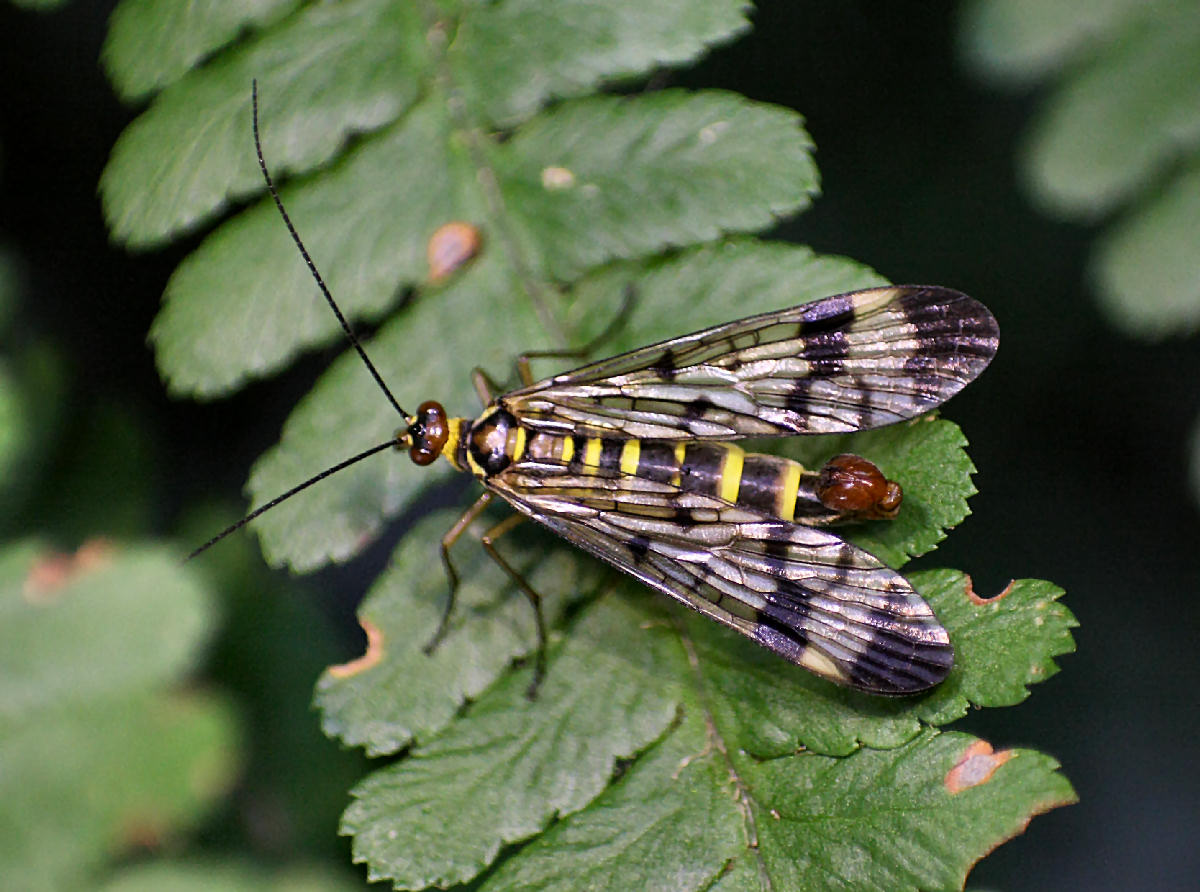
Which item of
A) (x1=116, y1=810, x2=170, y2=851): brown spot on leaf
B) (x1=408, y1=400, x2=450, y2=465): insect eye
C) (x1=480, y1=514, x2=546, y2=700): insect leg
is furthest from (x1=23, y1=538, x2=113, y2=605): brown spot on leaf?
(x1=480, y1=514, x2=546, y2=700): insect leg

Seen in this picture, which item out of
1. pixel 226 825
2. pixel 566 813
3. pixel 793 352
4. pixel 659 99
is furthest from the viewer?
pixel 226 825

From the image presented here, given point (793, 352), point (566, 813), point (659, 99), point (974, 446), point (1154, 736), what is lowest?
point (1154, 736)

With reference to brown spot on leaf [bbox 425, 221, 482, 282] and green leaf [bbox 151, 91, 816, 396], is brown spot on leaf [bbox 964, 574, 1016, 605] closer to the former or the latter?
green leaf [bbox 151, 91, 816, 396]

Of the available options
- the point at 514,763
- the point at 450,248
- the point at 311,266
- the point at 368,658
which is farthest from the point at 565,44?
the point at 514,763

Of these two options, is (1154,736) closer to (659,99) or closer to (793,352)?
(793,352)

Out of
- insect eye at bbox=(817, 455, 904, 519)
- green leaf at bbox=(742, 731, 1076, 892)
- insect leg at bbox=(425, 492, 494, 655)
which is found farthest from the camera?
insect leg at bbox=(425, 492, 494, 655)

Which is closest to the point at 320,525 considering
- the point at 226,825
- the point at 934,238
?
the point at 226,825

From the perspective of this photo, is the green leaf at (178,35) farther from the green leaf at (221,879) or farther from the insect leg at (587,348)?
the green leaf at (221,879)
